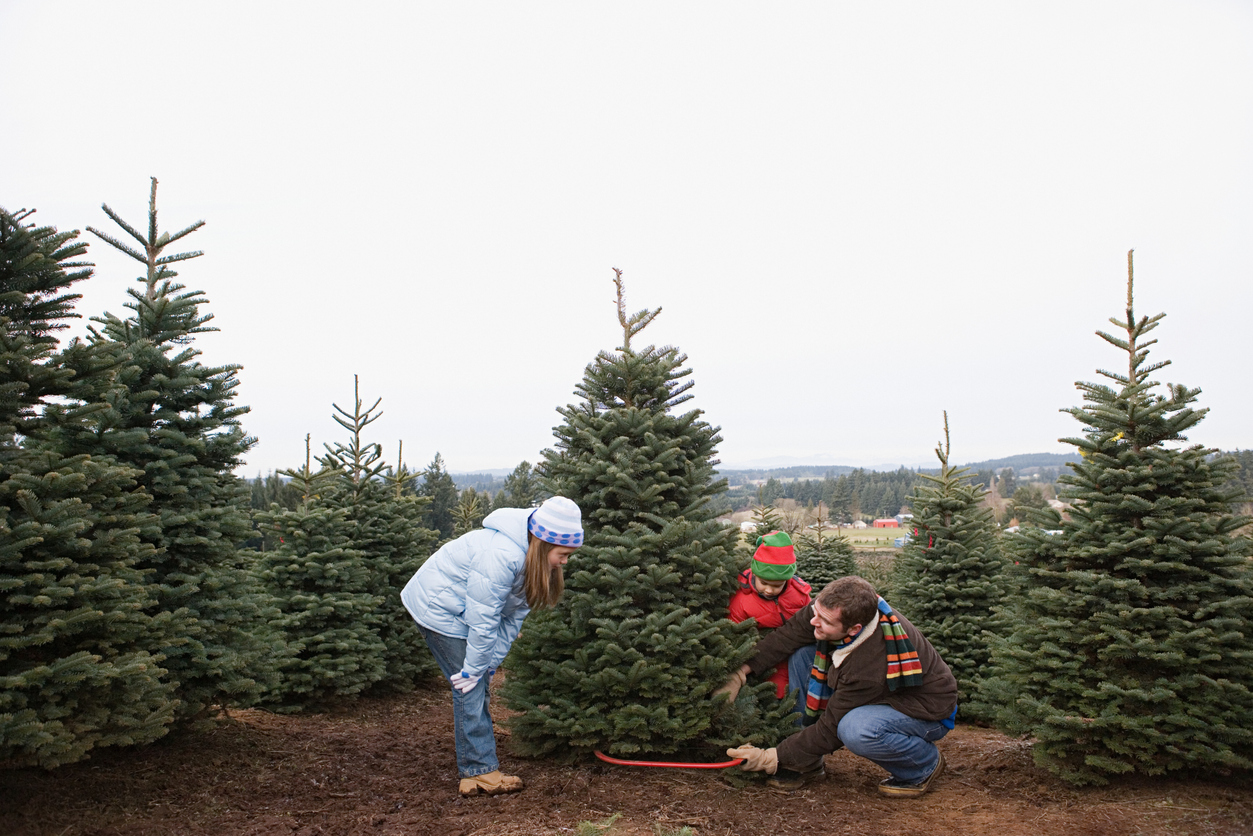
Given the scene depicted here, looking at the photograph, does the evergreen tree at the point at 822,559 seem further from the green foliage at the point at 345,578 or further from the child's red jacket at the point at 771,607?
the child's red jacket at the point at 771,607

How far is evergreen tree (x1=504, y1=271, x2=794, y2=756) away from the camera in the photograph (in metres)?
4.79

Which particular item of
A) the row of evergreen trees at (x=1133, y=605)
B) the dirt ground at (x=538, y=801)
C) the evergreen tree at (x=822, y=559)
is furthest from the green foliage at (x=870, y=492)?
the dirt ground at (x=538, y=801)

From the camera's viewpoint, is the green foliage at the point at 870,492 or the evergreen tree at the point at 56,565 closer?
the evergreen tree at the point at 56,565

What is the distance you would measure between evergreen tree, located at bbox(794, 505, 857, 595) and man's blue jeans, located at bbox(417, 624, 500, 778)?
904 centimetres

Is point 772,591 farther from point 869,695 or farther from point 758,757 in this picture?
point 758,757

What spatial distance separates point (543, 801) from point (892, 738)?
2192mm

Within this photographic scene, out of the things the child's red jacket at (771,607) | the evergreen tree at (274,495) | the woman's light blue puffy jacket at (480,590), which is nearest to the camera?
the woman's light blue puffy jacket at (480,590)

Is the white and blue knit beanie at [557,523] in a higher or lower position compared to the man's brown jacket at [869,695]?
higher

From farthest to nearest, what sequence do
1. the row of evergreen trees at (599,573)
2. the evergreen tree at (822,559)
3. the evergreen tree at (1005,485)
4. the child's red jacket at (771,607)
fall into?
the evergreen tree at (1005,485), the evergreen tree at (822,559), the child's red jacket at (771,607), the row of evergreen trees at (599,573)

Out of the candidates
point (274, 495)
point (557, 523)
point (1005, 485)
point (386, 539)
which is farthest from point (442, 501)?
point (1005, 485)

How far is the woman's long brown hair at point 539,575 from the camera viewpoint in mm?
4566

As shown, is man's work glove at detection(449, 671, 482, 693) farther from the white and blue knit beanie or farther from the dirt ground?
the white and blue knit beanie

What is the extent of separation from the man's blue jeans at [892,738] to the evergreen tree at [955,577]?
10.4 feet

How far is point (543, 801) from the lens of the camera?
4453mm
